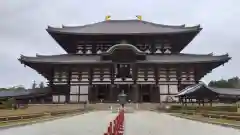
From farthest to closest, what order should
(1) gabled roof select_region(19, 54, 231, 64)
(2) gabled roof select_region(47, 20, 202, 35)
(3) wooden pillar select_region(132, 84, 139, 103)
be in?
(2) gabled roof select_region(47, 20, 202, 35) < (1) gabled roof select_region(19, 54, 231, 64) < (3) wooden pillar select_region(132, 84, 139, 103)

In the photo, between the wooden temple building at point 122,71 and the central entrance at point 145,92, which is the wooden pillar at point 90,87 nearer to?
the wooden temple building at point 122,71

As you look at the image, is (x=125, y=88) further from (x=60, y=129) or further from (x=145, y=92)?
(x=60, y=129)

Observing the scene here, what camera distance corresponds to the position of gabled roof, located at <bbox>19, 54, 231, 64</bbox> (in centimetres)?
4381

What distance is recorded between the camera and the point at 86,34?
4744cm

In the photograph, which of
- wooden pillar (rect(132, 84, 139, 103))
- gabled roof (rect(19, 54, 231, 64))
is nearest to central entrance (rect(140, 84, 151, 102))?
wooden pillar (rect(132, 84, 139, 103))

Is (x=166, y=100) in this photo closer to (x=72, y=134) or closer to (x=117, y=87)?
(x=117, y=87)

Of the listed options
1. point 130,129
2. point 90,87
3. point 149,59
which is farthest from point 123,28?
point 130,129

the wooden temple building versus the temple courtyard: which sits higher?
the wooden temple building

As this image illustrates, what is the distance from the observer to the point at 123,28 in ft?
172

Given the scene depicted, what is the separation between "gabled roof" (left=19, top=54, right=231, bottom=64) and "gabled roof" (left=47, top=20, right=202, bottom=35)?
160 inches

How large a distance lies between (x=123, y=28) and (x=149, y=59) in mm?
9695

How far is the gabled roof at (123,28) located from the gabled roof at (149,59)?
4052 millimetres

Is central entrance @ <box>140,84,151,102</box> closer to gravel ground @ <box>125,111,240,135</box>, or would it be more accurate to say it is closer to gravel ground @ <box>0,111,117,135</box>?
gravel ground @ <box>125,111,240,135</box>

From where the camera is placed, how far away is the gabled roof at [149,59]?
43812 millimetres
